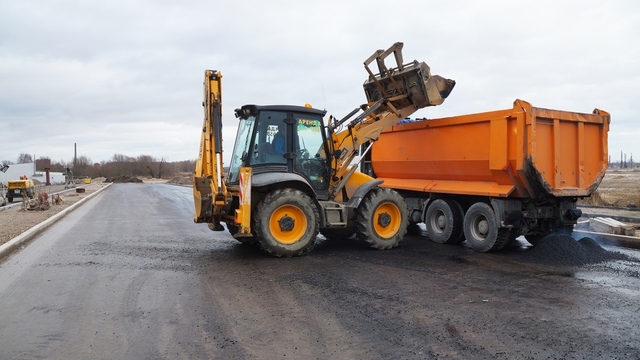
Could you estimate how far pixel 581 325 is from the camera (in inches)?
198

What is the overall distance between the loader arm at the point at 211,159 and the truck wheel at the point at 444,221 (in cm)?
453

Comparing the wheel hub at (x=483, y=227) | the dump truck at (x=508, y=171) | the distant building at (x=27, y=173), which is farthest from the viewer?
the distant building at (x=27, y=173)

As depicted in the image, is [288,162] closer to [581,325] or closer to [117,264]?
[117,264]

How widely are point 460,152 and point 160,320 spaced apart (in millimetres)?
6620

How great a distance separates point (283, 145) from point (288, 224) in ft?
4.90

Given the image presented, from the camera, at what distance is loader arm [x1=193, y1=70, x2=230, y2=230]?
8320 mm

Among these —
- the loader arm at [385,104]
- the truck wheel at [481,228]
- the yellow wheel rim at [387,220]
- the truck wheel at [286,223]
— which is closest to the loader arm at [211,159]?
the truck wheel at [286,223]

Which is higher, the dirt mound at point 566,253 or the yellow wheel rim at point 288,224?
the yellow wheel rim at point 288,224

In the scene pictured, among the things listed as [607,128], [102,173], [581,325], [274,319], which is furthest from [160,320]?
[102,173]

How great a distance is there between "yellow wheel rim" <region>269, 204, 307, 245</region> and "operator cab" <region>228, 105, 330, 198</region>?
0.54 m

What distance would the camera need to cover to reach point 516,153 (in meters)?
→ 8.34

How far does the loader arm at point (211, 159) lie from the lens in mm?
8320

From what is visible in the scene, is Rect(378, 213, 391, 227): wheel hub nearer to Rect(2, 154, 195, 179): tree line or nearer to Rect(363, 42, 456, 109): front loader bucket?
Rect(363, 42, 456, 109): front loader bucket

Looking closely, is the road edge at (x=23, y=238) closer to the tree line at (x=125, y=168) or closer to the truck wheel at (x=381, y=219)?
the truck wheel at (x=381, y=219)
